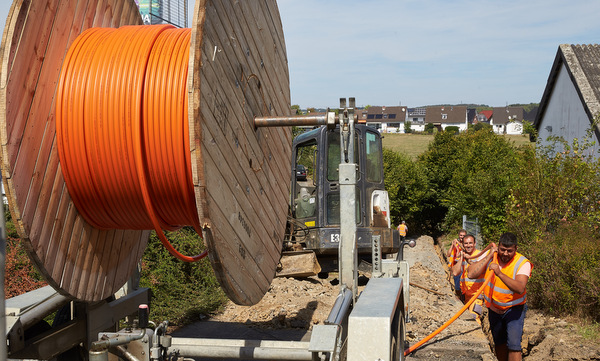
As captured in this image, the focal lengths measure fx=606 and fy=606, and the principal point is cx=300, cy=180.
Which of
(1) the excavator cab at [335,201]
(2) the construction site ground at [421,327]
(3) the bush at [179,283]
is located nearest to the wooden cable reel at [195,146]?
(2) the construction site ground at [421,327]

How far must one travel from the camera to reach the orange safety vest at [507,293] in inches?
230

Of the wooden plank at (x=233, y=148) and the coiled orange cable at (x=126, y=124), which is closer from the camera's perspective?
the wooden plank at (x=233, y=148)

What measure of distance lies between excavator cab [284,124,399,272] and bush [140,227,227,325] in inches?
82.4

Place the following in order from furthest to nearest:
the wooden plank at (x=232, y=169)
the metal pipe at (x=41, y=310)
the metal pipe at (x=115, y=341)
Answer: the metal pipe at (x=41, y=310) < the wooden plank at (x=232, y=169) < the metal pipe at (x=115, y=341)

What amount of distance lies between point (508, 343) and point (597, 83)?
41.1 feet

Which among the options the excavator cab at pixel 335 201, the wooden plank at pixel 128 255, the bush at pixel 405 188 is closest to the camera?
the wooden plank at pixel 128 255

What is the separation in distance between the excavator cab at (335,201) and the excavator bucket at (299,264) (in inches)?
8.2

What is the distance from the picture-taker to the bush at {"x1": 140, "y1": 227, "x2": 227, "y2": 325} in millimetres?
7980

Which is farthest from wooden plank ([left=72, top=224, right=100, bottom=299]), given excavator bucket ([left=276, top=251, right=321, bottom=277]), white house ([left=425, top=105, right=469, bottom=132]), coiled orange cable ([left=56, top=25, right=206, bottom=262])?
white house ([left=425, top=105, right=469, bottom=132])

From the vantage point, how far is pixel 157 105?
353 cm

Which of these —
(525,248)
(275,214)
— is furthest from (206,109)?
(525,248)

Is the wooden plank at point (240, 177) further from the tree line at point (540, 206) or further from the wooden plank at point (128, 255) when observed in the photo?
the tree line at point (540, 206)

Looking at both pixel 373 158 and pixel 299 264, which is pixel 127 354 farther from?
pixel 373 158

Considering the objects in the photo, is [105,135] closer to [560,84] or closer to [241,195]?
[241,195]
